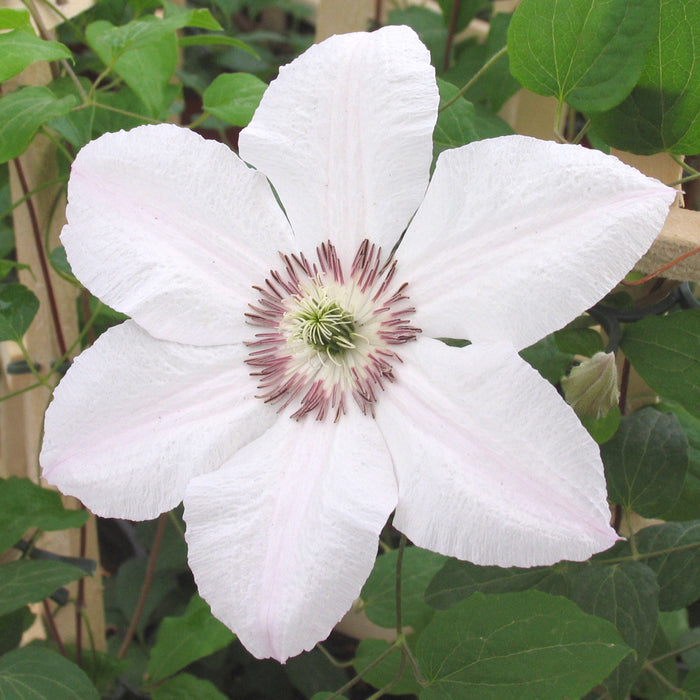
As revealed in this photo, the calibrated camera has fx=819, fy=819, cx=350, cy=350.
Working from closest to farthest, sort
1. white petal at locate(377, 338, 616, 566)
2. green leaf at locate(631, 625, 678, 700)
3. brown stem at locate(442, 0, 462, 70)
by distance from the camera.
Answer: white petal at locate(377, 338, 616, 566), green leaf at locate(631, 625, 678, 700), brown stem at locate(442, 0, 462, 70)

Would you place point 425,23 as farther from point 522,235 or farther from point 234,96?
point 522,235

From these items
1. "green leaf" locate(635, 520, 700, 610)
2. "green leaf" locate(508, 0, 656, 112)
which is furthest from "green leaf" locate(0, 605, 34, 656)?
"green leaf" locate(508, 0, 656, 112)

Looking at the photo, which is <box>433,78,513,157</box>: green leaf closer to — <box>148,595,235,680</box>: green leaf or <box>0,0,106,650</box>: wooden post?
<box>0,0,106,650</box>: wooden post

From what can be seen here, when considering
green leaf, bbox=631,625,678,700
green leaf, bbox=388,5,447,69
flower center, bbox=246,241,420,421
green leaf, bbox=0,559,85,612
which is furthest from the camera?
green leaf, bbox=388,5,447,69

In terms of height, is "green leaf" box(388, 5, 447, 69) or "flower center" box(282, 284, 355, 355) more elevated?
"flower center" box(282, 284, 355, 355)

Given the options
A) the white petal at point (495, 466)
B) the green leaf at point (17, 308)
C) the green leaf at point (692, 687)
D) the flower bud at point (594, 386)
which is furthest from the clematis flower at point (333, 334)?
the green leaf at point (692, 687)

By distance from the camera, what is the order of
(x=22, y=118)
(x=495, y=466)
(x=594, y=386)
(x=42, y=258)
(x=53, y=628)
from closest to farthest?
(x=495, y=466) < (x=594, y=386) < (x=22, y=118) < (x=42, y=258) < (x=53, y=628)

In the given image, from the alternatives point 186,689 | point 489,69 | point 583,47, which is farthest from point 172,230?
point 489,69
